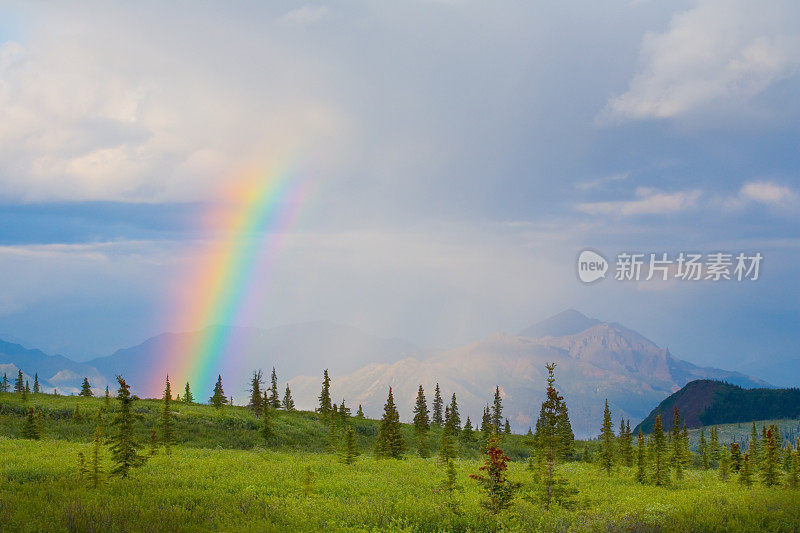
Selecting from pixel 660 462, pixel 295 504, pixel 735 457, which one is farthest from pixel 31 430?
pixel 735 457

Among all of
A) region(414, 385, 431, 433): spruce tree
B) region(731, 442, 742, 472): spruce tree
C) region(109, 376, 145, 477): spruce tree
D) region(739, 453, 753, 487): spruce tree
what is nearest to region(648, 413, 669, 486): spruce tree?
region(739, 453, 753, 487): spruce tree

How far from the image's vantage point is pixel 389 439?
149 feet

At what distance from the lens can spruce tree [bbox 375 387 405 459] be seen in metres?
44.2

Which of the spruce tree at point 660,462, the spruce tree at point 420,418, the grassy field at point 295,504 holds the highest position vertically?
the grassy field at point 295,504

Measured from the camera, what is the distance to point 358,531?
14.2 m

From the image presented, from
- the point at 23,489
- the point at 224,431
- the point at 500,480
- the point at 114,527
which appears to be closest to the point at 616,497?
the point at 500,480

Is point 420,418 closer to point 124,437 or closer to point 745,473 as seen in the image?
point 745,473

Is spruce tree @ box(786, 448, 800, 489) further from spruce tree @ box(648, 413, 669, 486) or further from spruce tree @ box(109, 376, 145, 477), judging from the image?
spruce tree @ box(109, 376, 145, 477)

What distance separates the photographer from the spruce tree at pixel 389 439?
44.2 metres

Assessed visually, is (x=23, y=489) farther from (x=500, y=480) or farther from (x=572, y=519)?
(x=572, y=519)

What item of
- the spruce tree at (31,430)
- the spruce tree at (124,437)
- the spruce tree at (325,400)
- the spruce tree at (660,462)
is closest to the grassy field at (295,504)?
the spruce tree at (124,437)

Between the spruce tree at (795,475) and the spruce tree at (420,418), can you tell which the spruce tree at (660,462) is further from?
the spruce tree at (420,418)

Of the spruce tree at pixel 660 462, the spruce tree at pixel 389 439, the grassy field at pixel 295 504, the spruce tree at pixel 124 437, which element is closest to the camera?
the grassy field at pixel 295 504

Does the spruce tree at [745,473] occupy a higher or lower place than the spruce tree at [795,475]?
lower
